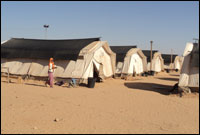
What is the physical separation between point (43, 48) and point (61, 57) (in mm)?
2625

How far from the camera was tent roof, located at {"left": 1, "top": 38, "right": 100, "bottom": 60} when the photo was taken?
16.8m

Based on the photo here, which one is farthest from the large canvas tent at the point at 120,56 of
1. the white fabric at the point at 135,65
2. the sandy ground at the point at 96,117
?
the sandy ground at the point at 96,117

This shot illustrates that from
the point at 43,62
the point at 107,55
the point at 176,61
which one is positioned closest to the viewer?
the point at 43,62

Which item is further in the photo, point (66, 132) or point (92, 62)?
point (92, 62)

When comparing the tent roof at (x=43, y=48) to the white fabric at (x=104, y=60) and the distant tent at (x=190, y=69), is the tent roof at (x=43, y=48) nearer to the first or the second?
the white fabric at (x=104, y=60)

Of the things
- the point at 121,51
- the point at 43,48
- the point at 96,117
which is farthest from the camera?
the point at 121,51

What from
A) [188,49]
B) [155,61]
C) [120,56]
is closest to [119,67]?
[120,56]

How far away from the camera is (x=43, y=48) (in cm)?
1838

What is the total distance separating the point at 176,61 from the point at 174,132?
36543 mm

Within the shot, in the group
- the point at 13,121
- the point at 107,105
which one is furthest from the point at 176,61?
the point at 13,121

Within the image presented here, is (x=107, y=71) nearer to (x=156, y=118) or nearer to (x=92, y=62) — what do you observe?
(x=92, y=62)

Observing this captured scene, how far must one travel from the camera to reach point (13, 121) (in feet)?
20.2

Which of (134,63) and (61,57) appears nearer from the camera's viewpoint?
(61,57)

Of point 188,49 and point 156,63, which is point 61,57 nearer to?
point 188,49
